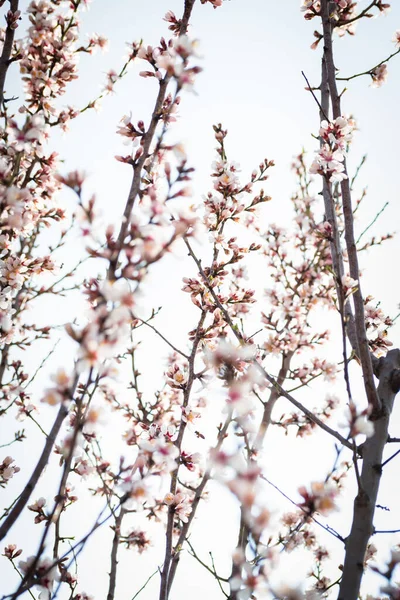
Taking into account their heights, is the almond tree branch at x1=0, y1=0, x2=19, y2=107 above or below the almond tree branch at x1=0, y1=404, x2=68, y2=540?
above

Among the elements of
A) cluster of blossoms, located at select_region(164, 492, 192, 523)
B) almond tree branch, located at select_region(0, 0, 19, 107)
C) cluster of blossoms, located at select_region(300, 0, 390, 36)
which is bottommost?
cluster of blossoms, located at select_region(164, 492, 192, 523)

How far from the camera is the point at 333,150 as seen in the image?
2145mm

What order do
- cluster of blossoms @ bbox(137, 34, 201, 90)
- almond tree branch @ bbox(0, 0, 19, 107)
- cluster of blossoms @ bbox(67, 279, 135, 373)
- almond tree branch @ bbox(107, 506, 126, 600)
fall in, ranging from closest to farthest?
cluster of blossoms @ bbox(67, 279, 135, 373) → cluster of blossoms @ bbox(137, 34, 201, 90) → almond tree branch @ bbox(0, 0, 19, 107) → almond tree branch @ bbox(107, 506, 126, 600)

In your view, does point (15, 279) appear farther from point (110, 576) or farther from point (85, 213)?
point (110, 576)

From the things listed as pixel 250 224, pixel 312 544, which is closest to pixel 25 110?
pixel 250 224

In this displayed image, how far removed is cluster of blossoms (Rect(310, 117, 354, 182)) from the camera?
195 cm

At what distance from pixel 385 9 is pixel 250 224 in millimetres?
3262

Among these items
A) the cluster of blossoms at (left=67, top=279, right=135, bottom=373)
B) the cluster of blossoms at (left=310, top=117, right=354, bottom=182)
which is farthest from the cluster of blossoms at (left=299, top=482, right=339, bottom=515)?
the cluster of blossoms at (left=310, top=117, right=354, bottom=182)

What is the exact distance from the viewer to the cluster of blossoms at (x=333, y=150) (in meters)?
1.95

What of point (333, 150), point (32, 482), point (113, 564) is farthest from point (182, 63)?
point (113, 564)

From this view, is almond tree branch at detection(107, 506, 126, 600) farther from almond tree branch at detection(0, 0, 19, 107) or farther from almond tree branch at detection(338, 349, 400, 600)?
almond tree branch at detection(0, 0, 19, 107)

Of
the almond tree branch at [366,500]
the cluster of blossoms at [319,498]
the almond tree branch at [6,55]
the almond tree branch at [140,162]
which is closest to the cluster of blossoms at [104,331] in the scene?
the almond tree branch at [140,162]

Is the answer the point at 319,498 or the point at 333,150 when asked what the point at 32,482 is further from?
the point at 333,150

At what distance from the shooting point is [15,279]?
8.96 feet
